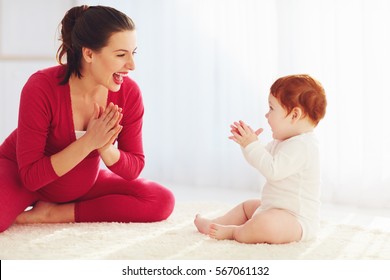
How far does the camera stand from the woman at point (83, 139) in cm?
194

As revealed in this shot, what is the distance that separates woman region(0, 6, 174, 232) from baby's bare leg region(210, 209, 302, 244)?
1.45ft

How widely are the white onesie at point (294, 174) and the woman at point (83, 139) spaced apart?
43 cm

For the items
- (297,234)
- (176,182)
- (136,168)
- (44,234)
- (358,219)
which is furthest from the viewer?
(176,182)

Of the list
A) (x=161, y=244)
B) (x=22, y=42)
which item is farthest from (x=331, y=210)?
(x=22, y=42)

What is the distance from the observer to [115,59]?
6.35 feet

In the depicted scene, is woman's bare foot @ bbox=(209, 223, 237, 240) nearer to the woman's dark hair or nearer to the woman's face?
the woman's face

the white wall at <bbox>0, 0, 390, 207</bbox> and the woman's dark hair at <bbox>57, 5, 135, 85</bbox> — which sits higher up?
the woman's dark hair at <bbox>57, 5, 135, 85</bbox>

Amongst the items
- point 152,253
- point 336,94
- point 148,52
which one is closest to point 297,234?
point 152,253

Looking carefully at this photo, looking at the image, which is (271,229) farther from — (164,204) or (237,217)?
(164,204)

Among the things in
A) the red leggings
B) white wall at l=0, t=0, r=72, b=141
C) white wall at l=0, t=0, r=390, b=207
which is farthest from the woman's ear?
white wall at l=0, t=0, r=72, b=141

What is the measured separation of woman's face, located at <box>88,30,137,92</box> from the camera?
1933mm

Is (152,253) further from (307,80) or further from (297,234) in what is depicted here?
(307,80)

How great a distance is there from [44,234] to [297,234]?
0.72 metres

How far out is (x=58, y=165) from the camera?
1.96 metres
